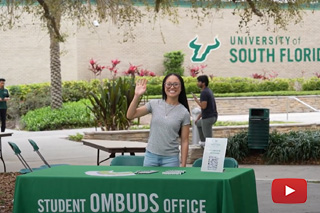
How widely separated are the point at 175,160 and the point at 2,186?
472cm

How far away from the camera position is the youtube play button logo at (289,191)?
10.4 metres

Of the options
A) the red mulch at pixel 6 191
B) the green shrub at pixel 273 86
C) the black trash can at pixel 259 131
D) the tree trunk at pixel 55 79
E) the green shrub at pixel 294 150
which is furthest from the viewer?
the green shrub at pixel 273 86

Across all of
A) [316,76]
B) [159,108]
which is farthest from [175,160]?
[316,76]

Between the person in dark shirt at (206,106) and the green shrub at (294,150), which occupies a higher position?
the person in dark shirt at (206,106)

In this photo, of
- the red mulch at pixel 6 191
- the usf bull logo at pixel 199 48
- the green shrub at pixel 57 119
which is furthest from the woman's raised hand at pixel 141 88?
the usf bull logo at pixel 199 48

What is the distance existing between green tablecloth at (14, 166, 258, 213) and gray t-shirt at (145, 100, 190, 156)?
73 cm

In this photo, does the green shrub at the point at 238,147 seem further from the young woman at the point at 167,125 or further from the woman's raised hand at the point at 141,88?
the woman's raised hand at the point at 141,88

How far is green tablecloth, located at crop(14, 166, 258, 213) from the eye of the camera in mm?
6684

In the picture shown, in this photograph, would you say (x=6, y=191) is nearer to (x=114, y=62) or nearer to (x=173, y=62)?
(x=114, y=62)

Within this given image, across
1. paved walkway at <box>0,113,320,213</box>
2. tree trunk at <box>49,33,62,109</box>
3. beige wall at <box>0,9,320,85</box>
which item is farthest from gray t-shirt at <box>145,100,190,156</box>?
beige wall at <box>0,9,320,85</box>

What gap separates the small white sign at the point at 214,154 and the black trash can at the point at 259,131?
882 cm

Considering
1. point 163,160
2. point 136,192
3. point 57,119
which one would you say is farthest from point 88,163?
point 57,119

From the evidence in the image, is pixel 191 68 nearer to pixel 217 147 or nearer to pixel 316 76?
pixel 316 76

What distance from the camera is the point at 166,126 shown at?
7965 mm
